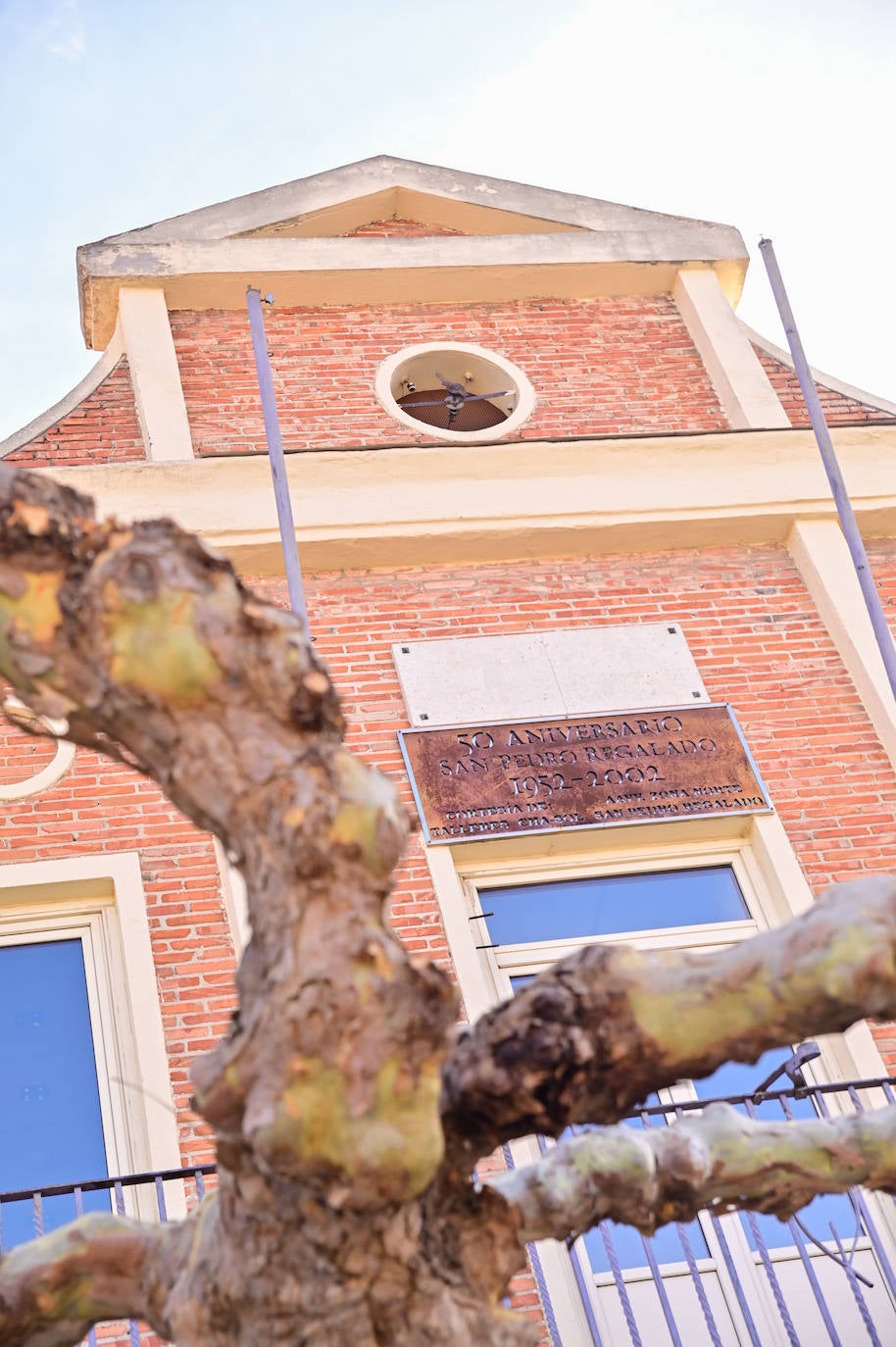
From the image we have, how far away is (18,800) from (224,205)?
15.4ft

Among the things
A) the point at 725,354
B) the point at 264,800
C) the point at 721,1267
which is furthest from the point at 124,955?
the point at 725,354

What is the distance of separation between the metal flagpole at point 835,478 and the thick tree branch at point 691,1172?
15.1 ft

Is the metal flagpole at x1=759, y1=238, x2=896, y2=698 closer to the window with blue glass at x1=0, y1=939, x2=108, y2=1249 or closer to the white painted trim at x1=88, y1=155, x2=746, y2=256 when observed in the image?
the white painted trim at x1=88, y1=155, x2=746, y2=256

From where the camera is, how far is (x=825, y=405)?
10.3 meters

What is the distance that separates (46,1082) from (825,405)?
6.25 m

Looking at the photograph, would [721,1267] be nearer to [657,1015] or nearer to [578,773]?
[578,773]

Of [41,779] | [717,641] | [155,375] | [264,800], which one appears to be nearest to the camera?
[264,800]

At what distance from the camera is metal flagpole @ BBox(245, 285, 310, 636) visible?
7.11m

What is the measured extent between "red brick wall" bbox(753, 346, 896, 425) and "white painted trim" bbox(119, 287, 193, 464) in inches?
148

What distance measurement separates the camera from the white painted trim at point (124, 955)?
7.00m

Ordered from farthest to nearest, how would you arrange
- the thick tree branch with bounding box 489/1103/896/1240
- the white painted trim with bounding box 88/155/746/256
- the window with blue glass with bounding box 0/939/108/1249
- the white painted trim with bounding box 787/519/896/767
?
the white painted trim with bounding box 88/155/746/256
the white painted trim with bounding box 787/519/896/767
the window with blue glass with bounding box 0/939/108/1249
the thick tree branch with bounding box 489/1103/896/1240

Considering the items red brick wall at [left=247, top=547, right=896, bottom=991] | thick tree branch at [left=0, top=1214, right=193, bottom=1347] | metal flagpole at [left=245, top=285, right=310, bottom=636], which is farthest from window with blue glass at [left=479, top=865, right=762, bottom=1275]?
thick tree branch at [left=0, top=1214, right=193, bottom=1347]

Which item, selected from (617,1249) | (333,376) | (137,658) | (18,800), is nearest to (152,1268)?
(137,658)

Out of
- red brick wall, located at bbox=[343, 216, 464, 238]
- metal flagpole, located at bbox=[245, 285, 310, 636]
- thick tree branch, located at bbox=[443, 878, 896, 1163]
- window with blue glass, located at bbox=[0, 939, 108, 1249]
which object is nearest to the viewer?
thick tree branch, located at bbox=[443, 878, 896, 1163]
